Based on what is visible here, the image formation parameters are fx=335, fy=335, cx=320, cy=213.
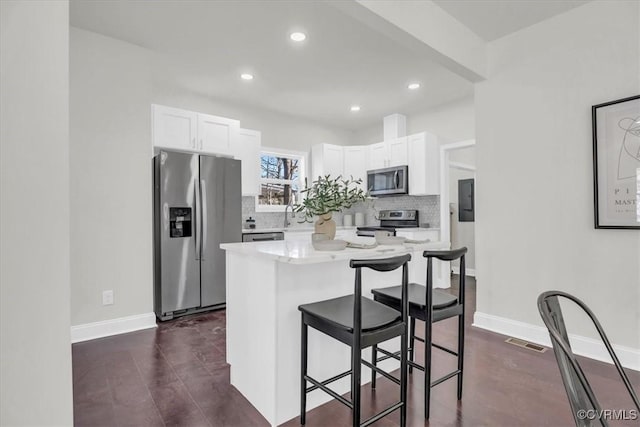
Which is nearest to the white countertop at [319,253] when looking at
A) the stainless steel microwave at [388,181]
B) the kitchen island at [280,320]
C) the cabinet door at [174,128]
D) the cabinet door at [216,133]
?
the kitchen island at [280,320]

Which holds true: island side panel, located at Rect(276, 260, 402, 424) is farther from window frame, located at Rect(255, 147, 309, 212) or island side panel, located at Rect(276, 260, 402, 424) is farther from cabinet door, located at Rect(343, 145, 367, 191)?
cabinet door, located at Rect(343, 145, 367, 191)

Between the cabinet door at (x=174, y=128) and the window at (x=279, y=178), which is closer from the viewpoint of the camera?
the cabinet door at (x=174, y=128)

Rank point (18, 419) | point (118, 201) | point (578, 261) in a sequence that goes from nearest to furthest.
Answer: point (18, 419) < point (578, 261) < point (118, 201)

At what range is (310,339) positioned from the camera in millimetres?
1933

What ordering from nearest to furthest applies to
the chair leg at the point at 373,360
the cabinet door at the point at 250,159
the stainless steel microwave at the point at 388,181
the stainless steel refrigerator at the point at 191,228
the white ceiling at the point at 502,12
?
the chair leg at the point at 373,360 → the white ceiling at the point at 502,12 → the stainless steel refrigerator at the point at 191,228 → the cabinet door at the point at 250,159 → the stainless steel microwave at the point at 388,181

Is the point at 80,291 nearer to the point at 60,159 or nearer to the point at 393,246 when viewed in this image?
the point at 60,159

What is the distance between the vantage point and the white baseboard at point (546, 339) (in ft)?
8.05

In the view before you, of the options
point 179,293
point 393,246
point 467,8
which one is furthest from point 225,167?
point 467,8

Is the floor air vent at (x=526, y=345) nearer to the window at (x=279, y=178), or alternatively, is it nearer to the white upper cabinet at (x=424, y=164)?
the white upper cabinet at (x=424, y=164)

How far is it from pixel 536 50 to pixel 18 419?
13.3 feet

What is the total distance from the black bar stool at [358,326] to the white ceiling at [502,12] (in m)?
2.25

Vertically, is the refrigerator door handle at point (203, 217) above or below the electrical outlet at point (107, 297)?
above

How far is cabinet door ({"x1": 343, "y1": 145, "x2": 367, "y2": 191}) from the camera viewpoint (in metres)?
5.75

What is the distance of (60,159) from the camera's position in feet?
4.06
